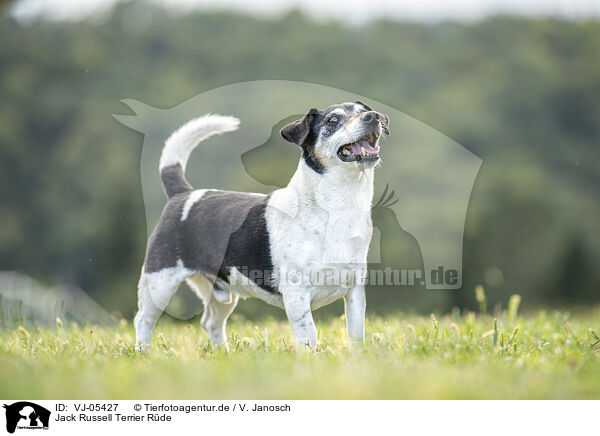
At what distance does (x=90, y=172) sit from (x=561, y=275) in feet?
98.5

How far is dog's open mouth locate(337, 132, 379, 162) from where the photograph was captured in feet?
12.9

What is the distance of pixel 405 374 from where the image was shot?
10.1 feet

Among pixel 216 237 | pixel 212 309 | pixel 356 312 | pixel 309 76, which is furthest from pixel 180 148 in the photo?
pixel 309 76

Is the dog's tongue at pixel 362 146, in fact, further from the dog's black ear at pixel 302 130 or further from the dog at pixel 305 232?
the dog's black ear at pixel 302 130

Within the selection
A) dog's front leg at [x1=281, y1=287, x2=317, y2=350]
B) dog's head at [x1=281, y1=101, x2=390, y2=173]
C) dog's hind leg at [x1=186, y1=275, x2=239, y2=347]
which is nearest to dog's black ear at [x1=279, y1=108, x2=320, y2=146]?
dog's head at [x1=281, y1=101, x2=390, y2=173]

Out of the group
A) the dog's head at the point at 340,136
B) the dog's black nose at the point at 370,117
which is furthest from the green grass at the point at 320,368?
the dog's black nose at the point at 370,117

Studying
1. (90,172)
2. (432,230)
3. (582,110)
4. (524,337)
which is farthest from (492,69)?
(524,337)

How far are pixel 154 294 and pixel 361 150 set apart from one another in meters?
2.12

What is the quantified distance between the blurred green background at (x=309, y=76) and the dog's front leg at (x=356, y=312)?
2332 cm

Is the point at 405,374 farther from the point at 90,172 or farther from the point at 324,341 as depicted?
the point at 90,172

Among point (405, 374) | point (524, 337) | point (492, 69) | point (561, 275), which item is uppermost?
point (492, 69)
